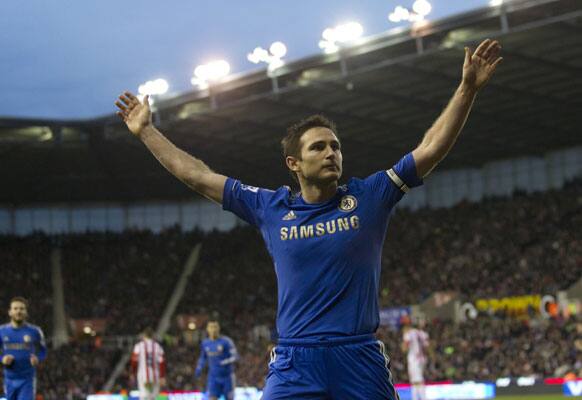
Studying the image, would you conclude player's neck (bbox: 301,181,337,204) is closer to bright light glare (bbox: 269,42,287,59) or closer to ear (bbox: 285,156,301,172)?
ear (bbox: 285,156,301,172)

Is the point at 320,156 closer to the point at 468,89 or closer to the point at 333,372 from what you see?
the point at 468,89

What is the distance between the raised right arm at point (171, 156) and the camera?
18.3ft

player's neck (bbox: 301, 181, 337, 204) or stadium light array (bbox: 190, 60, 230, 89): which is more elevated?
stadium light array (bbox: 190, 60, 230, 89)

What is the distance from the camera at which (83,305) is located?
5219 cm

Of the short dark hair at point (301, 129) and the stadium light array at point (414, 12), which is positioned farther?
the stadium light array at point (414, 12)

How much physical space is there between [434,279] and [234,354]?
2452cm

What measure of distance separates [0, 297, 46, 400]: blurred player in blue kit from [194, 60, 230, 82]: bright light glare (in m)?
23.6

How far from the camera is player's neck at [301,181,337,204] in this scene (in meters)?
5.27

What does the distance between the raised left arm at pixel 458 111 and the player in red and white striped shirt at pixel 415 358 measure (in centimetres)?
1807

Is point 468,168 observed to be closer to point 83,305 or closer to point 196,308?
point 196,308

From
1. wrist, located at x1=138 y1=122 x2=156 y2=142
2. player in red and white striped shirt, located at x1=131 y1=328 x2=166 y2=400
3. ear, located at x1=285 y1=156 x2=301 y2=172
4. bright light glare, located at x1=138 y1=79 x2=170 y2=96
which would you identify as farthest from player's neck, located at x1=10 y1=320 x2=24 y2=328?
bright light glare, located at x1=138 y1=79 x2=170 y2=96

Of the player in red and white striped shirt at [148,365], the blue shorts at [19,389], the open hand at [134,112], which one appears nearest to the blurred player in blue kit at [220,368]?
the player in red and white striped shirt at [148,365]

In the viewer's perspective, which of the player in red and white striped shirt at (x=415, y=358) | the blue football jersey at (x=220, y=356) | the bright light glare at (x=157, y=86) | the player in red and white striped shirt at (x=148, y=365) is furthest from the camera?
the bright light glare at (x=157, y=86)

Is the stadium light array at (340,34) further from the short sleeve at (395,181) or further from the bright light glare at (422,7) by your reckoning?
the short sleeve at (395,181)
